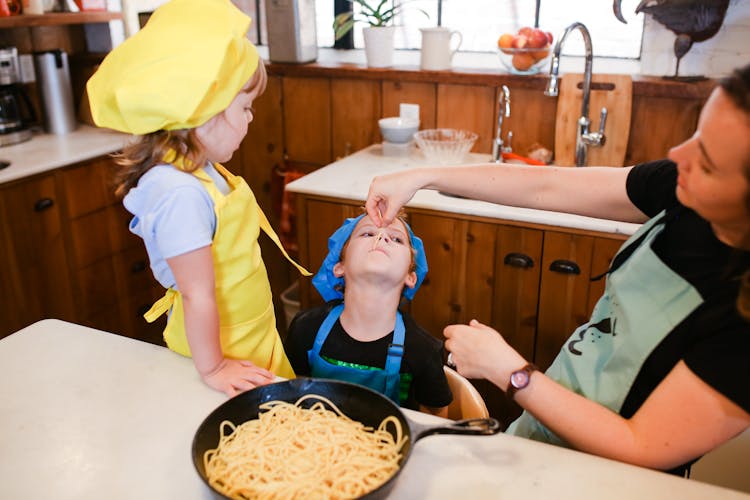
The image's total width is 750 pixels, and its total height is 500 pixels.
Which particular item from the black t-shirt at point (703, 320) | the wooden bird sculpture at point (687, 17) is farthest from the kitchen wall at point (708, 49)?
the black t-shirt at point (703, 320)

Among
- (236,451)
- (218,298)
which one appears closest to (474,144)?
(218,298)

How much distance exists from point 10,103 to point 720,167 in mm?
2841

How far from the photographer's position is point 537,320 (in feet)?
7.50

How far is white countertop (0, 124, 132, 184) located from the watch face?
2016mm

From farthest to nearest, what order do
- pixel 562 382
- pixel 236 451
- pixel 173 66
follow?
pixel 562 382
pixel 173 66
pixel 236 451

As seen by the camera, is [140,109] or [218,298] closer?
[140,109]

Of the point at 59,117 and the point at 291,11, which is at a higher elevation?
the point at 291,11

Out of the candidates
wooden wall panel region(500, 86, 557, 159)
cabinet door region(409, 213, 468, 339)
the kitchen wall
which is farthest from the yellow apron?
the kitchen wall

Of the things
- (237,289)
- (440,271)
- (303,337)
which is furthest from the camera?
(440,271)

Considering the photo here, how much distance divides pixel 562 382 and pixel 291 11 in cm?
216

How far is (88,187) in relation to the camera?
274 cm

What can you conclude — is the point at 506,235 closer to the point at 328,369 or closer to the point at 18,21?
the point at 328,369

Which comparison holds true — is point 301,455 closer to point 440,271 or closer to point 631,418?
point 631,418

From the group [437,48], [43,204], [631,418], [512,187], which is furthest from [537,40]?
[43,204]
